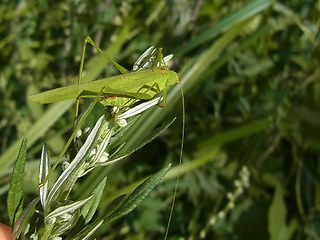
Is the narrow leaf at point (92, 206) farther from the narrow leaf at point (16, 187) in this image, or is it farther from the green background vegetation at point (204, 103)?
the green background vegetation at point (204, 103)

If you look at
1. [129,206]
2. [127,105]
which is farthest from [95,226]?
[127,105]

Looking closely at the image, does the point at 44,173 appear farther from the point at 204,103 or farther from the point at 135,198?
the point at 204,103

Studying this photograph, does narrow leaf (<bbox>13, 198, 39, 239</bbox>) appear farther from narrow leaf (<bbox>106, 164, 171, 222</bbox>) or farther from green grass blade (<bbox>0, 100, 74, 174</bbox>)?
green grass blade (<bbox>0, 100, 74, 174</bbox>)

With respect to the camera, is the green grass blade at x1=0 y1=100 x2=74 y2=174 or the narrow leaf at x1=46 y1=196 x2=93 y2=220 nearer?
the narrow leaf at x1=46 y1=196 x2=93 y2=220

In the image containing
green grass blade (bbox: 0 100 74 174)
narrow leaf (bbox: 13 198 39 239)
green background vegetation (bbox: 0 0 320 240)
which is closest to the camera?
narrow leaf (bbox: 13 198 39 239)

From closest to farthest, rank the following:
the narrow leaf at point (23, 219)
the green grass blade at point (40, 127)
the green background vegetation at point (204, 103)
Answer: the narrow leaf at point (23, 219) → the green grass blade at point (40, 127) → the green background vegetation at point (204, 103)

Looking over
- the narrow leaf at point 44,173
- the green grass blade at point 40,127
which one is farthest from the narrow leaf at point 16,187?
the green grass blade at point 40,127

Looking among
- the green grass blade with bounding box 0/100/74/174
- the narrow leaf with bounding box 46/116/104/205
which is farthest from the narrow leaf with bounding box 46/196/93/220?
the green grass blade with bounding box 0/100/74/174

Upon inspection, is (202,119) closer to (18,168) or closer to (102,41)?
(102,41)
